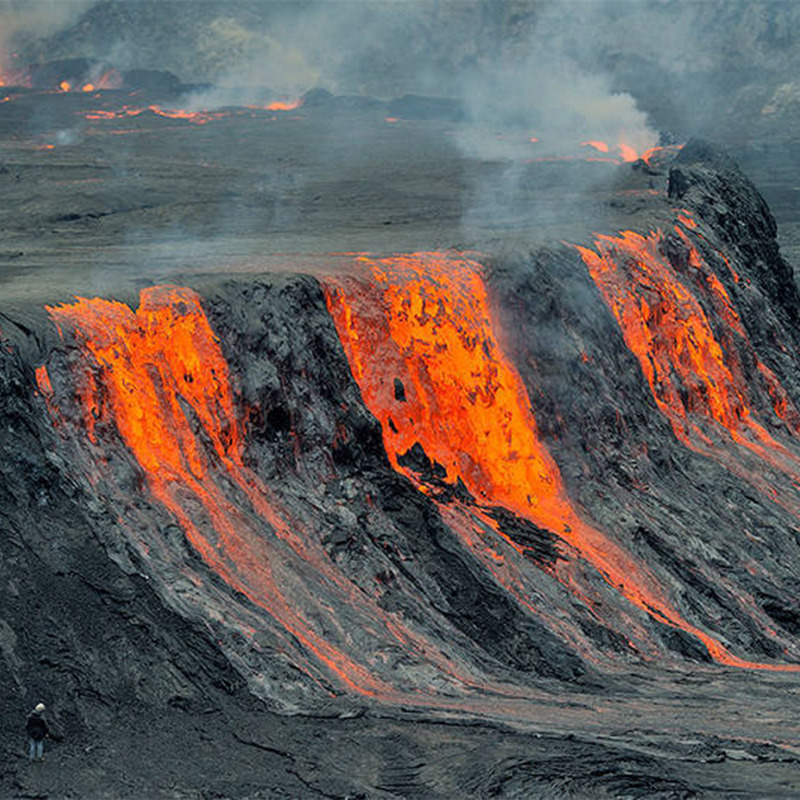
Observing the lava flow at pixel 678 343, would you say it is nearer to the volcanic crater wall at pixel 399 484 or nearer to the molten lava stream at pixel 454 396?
the volcanic crater wall at pixel 399 484

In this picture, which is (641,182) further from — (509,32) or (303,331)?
(509,32)

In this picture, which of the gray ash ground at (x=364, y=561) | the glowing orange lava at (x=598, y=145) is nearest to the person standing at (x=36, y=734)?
the gray ash ground at (x=364, y=561)

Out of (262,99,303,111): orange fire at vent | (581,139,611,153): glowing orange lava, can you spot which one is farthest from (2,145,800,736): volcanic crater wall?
(262,99,303,111): orange fire at vent

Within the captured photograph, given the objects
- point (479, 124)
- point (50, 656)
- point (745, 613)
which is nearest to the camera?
point (50, 656)

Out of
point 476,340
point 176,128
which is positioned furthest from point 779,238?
point 476,340

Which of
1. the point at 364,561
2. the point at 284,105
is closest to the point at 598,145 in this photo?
the point at 284,105

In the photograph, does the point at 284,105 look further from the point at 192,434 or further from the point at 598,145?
the point at 192,434
